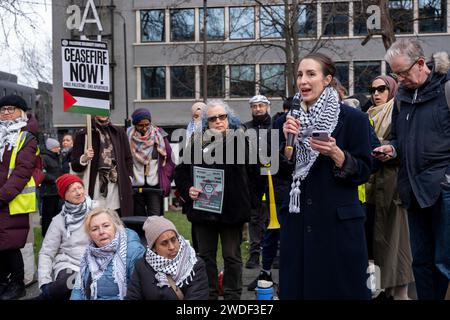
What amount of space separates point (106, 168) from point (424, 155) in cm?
367

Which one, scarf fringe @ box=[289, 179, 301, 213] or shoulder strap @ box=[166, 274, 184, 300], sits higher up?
scarf fringe @ box=[289, 179, 301, 213]

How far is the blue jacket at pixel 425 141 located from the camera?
4219 millimetres

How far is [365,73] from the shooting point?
3531cm

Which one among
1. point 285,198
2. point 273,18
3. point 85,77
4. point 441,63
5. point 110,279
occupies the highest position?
point 273,18

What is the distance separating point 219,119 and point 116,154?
1.89m

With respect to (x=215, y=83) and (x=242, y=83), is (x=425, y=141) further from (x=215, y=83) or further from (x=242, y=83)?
(x=215, y=83)

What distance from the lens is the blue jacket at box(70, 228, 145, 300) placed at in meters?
4.52

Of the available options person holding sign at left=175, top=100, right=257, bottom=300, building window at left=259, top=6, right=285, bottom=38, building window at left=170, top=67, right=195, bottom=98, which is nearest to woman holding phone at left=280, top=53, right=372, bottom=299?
person holding sign at left=175, top=100, right=257, bottom=300

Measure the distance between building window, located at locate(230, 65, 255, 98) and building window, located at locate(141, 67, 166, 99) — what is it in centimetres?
507

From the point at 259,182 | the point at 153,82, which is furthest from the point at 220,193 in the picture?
the point at 153,82

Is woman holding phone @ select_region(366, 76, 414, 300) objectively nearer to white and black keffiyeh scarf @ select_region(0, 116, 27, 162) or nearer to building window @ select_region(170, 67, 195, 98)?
white and black keffiyeh scarf @ select_region(0, 116, 27, 162)

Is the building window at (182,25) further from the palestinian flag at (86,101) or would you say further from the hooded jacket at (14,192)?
the hooded jacket at (14,192)
